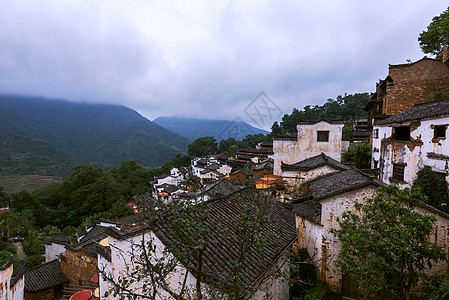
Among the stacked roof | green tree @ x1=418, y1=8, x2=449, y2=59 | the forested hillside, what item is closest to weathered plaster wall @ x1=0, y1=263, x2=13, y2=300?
the stacked roof

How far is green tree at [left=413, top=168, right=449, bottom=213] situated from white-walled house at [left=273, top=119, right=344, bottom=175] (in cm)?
491

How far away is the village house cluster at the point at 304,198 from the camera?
497 centimetres

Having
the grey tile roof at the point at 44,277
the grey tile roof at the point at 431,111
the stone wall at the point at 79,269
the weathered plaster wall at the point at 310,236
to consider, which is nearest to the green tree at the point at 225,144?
the grey tile roof at the point at 431,111

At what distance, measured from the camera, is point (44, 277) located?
11.9m

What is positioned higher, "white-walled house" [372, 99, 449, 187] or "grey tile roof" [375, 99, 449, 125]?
"grey tile roof" [375, 99, 449, 125]

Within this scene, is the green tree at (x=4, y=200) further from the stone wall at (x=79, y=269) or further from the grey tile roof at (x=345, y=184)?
the grey tile roof at (x=345, y=184)

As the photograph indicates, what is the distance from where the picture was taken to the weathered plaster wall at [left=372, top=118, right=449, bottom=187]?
31.6 feet

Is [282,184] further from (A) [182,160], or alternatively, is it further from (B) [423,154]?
(A) [182,160]

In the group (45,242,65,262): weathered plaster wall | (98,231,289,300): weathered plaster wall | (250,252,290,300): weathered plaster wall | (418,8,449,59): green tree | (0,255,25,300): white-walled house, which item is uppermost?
(418,8,449,59): green tree

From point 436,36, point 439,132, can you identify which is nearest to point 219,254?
point 439,132

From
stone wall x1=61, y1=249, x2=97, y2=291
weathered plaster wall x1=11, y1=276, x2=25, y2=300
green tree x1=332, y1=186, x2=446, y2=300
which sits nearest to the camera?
green tree x1=332, y1=186, x2=446, y2=300

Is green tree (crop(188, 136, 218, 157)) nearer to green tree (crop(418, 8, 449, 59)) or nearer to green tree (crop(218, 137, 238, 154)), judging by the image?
green tree (crop(218, 137, 238, 154))

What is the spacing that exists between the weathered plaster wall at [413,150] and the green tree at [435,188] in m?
0.25

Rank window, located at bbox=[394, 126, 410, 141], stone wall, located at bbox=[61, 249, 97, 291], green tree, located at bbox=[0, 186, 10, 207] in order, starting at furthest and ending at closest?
green tree, located at bbox=[0, 186, 10, 207] → window, located at bbox=[394, 126, 410, 141] → stone wall, located at bbox=[61, 249, 97, 291]
